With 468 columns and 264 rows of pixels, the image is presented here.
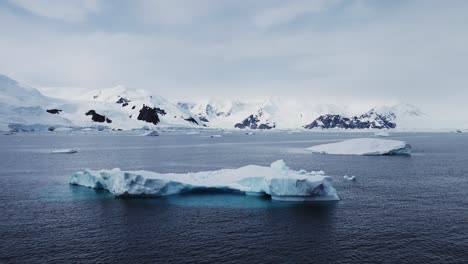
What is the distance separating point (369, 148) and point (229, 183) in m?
49.8

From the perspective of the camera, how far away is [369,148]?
78.8m

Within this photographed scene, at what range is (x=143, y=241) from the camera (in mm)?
23516

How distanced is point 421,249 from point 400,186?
2087 centimetres

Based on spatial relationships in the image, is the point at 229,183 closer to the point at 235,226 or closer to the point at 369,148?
the point at 235,226

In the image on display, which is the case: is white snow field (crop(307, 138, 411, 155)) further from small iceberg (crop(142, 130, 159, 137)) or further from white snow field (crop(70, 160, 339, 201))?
small iceberg (crop(142, 130, 159, 137))

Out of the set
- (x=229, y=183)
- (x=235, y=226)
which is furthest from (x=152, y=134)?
(x=235, y=226)

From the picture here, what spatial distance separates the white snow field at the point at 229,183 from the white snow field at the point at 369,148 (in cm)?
4386

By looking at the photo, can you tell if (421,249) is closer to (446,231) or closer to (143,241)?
(446,231)

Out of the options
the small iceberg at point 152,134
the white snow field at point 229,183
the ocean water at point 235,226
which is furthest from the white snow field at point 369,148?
the small iceberg at point 152,134

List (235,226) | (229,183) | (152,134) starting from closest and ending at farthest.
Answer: (235,226), (229,183), (152,134)

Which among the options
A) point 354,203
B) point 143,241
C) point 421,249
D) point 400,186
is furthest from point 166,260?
point 400,186

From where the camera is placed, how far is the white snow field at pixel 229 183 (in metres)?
33.7

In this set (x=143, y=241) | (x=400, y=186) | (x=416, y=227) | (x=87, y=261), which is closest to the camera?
(x=87, y=261)

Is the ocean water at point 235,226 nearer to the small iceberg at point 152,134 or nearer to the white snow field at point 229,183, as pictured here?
A: the white snow field at point 229,183
